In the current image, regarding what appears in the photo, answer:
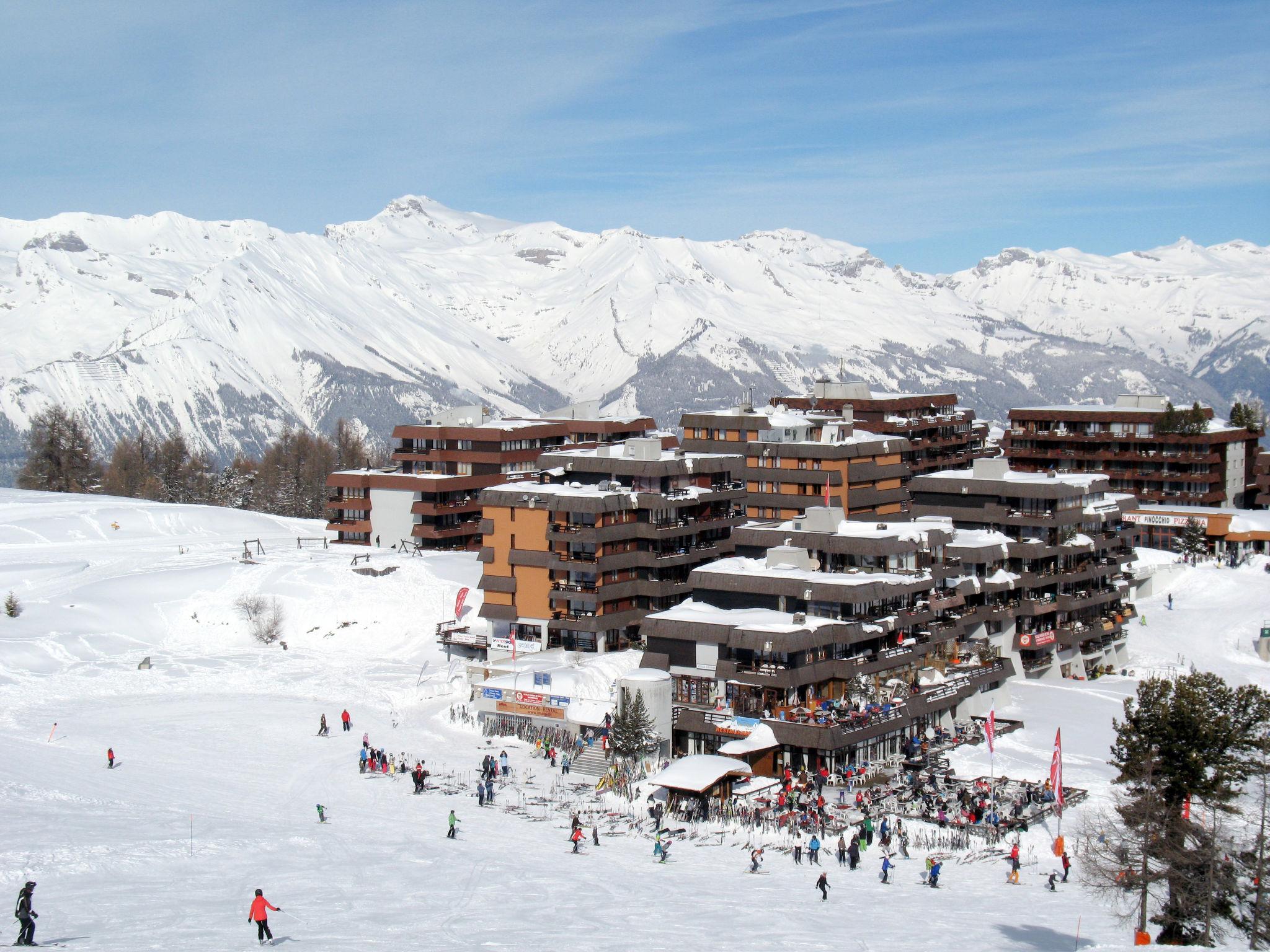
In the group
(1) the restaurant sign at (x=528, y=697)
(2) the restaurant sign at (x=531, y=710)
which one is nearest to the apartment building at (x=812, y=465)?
(1) the restaurant sign at (x=528, y=697)

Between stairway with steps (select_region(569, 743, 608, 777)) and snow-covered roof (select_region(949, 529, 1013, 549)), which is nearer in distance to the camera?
stairway with steps (select_region(569, 743, 608, 777))

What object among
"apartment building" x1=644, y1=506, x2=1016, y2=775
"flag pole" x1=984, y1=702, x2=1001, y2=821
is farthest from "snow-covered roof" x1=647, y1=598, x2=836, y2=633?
"flag pole" x1=984, y1=702, x2=1001, y2=821

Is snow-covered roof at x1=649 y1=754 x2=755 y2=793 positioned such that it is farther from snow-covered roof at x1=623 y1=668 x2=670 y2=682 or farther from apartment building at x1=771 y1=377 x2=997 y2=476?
apartment building at x1=771 y1=377 x2=997 y2=476

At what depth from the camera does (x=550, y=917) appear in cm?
5031

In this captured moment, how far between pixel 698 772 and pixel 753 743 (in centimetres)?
618

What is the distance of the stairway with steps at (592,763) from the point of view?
7469cm

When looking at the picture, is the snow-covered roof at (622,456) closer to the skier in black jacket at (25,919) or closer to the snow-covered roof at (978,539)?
the snow-covered roof at (978,539)

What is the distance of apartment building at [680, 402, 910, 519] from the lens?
4596 inches

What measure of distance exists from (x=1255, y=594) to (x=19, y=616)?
106 m

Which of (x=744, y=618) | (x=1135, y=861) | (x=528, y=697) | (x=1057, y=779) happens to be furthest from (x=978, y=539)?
(x=1135, y=861)

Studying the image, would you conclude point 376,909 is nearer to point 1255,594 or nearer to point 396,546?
point 396,546

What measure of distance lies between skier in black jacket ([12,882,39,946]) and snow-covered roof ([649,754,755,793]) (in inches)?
1202

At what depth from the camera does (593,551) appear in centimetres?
9775

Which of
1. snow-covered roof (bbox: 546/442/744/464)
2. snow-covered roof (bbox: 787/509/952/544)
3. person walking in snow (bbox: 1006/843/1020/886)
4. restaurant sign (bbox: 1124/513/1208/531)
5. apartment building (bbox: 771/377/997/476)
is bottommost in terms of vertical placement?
person walking in snow (bbox: 1006/843/1020/886)
